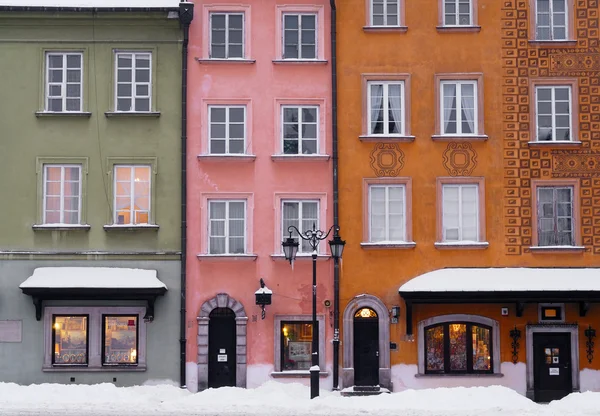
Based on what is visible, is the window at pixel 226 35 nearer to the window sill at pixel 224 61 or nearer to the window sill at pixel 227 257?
the window sill at pixel 224 61

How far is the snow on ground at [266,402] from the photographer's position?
25.8m

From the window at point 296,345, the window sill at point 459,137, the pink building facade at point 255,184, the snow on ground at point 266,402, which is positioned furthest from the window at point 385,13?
the snow on ground at point 266,402

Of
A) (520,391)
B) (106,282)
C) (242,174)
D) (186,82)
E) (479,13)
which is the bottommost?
(520,391)

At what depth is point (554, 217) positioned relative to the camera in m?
30.5

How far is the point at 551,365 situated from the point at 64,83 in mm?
17348

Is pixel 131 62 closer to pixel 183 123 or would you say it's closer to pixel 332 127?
pixel 183 123

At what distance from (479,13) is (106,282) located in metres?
14.2

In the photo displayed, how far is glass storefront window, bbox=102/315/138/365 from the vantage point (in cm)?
3009

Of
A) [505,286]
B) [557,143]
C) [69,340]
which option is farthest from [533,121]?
[69,340]

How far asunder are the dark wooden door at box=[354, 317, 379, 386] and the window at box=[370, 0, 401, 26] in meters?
9.33

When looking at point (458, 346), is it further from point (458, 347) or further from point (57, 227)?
point (57, 227)

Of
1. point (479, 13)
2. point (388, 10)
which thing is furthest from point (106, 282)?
point (479, 13)

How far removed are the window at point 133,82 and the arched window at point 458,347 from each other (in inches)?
445

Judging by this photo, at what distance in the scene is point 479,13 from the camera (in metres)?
31.0
